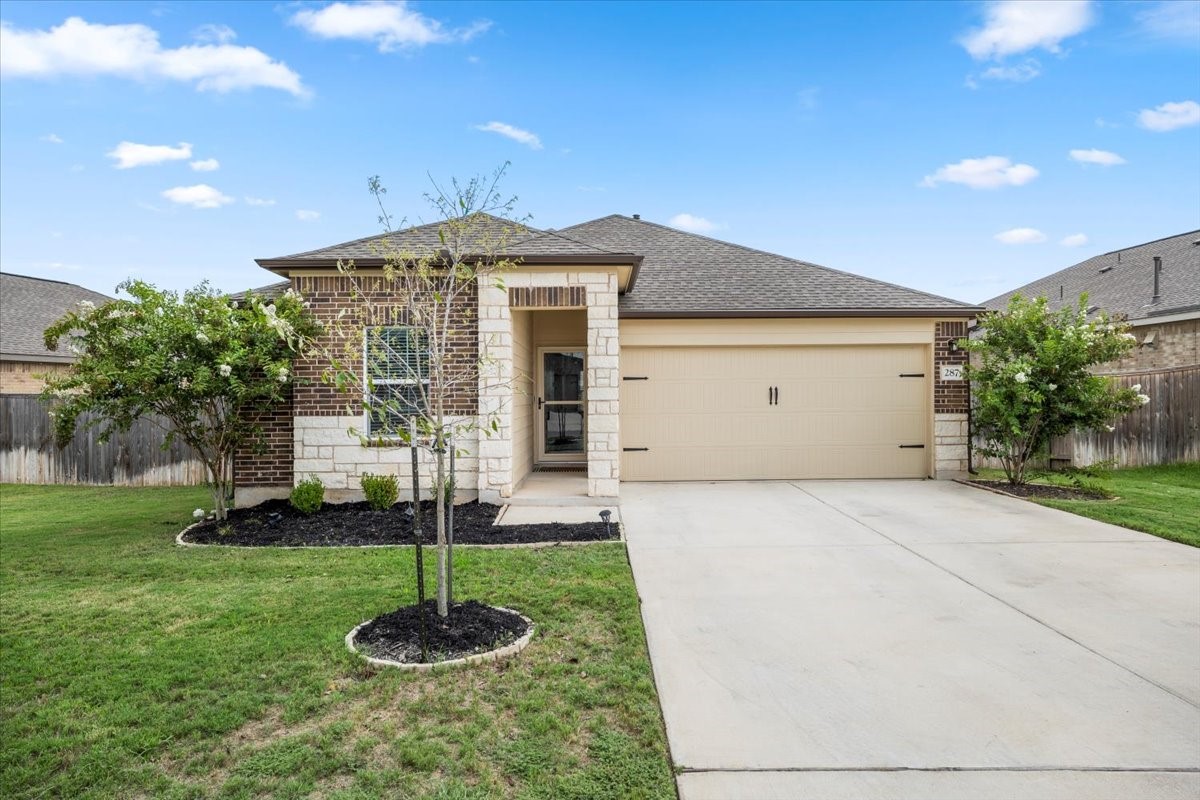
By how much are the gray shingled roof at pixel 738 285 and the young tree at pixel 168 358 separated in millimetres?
5409

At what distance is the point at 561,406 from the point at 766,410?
12.4ft

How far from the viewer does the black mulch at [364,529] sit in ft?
22.9

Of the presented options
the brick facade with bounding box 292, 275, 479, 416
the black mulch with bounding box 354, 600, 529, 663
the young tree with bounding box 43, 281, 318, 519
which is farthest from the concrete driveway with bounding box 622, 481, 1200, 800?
the young tree with bounding box 43, 281, 318, 519

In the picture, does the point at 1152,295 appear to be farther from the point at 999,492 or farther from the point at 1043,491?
the point at 999,492

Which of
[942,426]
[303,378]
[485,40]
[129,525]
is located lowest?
[129,525]

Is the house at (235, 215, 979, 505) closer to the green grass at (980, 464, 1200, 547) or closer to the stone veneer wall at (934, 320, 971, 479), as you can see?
the stone veneer wall at (934, 320, 971, 479)

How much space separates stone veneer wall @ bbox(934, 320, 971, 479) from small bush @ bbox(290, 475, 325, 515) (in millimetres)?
9486

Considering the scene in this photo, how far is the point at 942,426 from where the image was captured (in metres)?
10.8

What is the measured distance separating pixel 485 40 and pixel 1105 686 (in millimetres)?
12734

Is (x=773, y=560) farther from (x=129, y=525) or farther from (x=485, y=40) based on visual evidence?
(x=485, y=40)

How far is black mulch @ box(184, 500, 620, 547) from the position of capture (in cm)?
698

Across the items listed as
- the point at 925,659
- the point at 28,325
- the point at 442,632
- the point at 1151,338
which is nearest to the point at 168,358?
the point at 442,632

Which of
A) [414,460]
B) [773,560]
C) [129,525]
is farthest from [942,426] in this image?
[129,525]

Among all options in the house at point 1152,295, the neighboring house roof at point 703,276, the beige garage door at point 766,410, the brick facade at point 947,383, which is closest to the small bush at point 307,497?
the neighboring house roof at point 703,276
